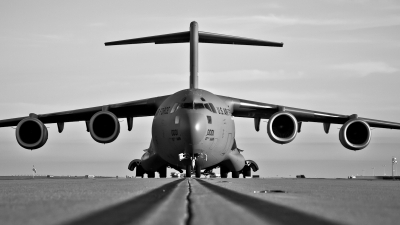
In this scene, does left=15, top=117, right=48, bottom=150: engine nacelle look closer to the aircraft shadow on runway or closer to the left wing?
the left wing

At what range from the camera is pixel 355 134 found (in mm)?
20719

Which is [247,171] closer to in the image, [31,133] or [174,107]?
[174,107]

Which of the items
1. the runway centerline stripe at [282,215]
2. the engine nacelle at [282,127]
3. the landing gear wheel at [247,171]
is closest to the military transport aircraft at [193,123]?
the engine nacelle at [282,127]

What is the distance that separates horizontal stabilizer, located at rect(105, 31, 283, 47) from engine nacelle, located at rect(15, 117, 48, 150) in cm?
497

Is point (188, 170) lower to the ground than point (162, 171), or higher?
higher

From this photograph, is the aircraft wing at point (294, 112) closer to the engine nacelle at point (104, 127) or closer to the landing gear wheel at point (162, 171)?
the landing gear wheel at point (162, 171)

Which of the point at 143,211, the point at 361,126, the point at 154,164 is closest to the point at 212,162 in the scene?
the point at 154,164

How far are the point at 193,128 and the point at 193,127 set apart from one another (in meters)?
0.03

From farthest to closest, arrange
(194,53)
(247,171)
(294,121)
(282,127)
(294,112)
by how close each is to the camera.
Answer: (247,171) < (194,53) < (294,112) < (282,127) < (294,121)

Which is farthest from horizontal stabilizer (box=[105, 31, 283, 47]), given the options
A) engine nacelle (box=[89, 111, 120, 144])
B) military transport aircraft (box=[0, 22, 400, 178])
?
engine nacelle (box=[89, 111, 120, 144])

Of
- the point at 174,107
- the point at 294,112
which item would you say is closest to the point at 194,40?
the point at 294,112

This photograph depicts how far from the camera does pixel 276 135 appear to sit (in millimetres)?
19578

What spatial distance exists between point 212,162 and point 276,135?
267 cm

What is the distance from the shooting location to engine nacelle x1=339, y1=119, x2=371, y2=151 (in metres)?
20.3
